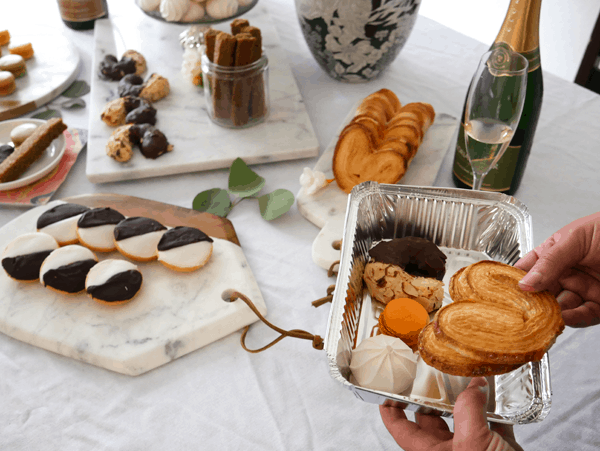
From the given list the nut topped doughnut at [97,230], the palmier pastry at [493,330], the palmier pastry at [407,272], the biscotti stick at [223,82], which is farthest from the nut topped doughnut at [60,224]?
the palmier pastry at [493,330]

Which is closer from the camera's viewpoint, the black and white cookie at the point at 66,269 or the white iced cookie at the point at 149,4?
the black and white cookie at the point at 66,269

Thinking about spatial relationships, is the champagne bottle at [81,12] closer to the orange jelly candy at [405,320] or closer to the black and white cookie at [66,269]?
the black and white cookie at [66,269]

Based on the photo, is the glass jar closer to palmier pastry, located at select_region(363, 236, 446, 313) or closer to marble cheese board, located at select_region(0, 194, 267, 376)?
marble cheese board, located at select_region(0, 194, 267, 376)

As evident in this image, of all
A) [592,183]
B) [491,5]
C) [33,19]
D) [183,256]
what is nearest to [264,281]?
[183,256]

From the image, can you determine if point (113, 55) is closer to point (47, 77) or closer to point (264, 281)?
point (47, 77)

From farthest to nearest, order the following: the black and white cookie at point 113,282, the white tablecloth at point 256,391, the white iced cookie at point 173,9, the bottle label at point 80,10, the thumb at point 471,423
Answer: the bottle label at point 80,10, the white iced cookie at point 173,9, the black and white cookie at point 113,282, the white tablecloth at point 256,391, the thumb at point 471,423

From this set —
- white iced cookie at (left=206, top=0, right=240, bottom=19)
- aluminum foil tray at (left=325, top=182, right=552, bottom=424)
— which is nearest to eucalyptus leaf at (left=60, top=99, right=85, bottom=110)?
white iced cookie at (left=206, top=0, right=240, bottom=19)

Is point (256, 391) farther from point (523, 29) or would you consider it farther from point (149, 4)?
point (149, 4)
